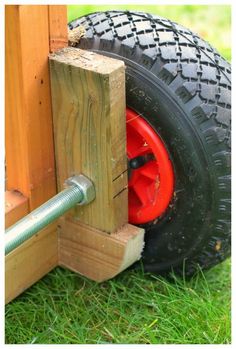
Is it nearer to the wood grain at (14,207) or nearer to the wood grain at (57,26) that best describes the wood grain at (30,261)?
the wood grain at (14,207)

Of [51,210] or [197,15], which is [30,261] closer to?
[51,210]

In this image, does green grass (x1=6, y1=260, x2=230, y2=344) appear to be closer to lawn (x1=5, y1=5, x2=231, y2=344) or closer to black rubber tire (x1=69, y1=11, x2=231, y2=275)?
lawn (x1=5, y1=5, x2=231, y2=344)

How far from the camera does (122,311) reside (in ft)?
6.92

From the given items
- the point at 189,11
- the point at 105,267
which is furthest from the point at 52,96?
the point at 189,11

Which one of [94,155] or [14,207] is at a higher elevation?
[94,155]

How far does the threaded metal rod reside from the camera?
5.86 ft

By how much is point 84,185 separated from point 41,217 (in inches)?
7.8

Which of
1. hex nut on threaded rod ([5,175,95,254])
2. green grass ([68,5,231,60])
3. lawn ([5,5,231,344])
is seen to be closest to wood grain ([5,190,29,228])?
hex nut on threaded rod ([5,175,95,254])

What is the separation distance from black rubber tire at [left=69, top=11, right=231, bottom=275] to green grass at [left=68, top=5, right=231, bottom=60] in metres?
1.34

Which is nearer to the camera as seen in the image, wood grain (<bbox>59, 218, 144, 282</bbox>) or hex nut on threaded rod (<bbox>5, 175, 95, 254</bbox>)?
hex nut on threaded rod (<bbox>5, 175, 95, 254</bbox>)

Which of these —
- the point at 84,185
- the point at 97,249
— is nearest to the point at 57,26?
the point at 84,185

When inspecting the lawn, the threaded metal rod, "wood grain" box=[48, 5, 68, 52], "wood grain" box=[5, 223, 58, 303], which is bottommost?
the lawn

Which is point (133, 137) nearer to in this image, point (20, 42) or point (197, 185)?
point (197, 185)

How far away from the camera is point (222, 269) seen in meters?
2.33
